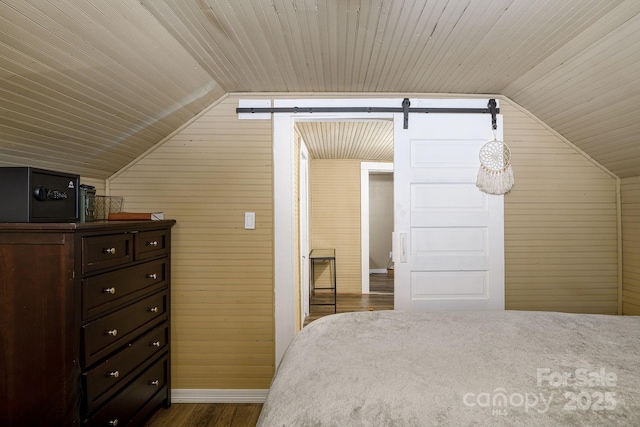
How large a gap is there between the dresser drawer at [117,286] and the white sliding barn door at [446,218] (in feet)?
5.70

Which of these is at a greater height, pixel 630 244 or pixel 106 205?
pixel 106 205

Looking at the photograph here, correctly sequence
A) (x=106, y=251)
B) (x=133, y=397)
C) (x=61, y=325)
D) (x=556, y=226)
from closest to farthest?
(x=61, y=325) < (x=106, y=251) < (x=133, y=397) < (x=556, y=226)

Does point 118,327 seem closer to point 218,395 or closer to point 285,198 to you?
point 218,395

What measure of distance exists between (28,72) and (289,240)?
5.61 ft

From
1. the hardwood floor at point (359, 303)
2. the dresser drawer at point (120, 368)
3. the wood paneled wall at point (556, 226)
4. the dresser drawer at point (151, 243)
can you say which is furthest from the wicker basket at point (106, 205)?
the wood paneled wall at point (556, 226)

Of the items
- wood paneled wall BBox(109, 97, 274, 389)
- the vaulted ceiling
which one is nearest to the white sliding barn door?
the vaulted ceiling

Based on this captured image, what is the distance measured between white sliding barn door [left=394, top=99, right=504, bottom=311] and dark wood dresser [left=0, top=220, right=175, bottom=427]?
1884 millimetres

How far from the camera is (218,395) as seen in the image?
2.53m

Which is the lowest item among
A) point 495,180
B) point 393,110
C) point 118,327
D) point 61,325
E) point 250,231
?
point 118,327

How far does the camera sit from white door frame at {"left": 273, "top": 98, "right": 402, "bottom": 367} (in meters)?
2.55

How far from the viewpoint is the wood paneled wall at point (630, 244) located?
2486 millimetres

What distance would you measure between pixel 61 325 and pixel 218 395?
4.54 ft

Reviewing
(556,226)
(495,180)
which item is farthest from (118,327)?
(556,226)

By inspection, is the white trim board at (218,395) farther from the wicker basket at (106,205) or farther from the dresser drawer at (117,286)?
the wicker basket at (106,205)
